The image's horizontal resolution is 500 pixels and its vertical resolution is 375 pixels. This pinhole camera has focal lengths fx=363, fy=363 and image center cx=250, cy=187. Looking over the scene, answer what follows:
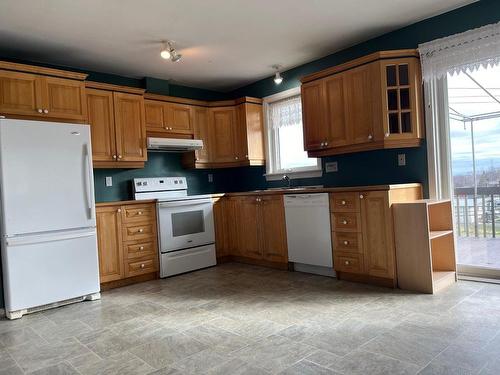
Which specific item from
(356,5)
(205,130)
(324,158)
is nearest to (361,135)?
(324,158)

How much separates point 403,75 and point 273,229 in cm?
211

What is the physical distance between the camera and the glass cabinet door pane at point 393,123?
11.5 ft

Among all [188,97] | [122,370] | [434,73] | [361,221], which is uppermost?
[188,97]

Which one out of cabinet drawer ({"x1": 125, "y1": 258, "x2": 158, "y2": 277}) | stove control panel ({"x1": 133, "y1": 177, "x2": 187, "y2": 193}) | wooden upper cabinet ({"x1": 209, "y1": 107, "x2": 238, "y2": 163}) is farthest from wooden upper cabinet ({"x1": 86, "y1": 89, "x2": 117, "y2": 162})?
wooden upper cabinet ({"x1": 209, "y1": 107, "x2": 238, "y2": 163})

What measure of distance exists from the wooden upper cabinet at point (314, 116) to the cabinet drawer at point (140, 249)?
2.09m

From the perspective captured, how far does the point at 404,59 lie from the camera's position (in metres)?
3.48

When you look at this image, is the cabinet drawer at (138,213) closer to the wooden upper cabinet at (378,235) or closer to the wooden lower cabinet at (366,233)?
the wooden lower cabinet at (366,233)

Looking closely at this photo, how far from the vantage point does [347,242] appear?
3.50 meters

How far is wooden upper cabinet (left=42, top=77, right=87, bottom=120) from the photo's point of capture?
11.4ft

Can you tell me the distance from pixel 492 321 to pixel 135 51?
155 inches

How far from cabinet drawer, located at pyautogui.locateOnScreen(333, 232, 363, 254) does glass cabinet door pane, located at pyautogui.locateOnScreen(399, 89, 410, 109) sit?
1326mm

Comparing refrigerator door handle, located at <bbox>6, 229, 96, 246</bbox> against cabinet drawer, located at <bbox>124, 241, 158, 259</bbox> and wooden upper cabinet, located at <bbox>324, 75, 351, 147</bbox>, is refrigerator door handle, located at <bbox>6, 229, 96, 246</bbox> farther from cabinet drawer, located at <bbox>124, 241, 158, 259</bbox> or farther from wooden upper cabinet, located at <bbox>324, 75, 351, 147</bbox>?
wooden upper cabinet, located at <bbox>324, 75, 351, 147</bbox>

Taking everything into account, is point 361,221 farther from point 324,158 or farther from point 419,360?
point 419,360

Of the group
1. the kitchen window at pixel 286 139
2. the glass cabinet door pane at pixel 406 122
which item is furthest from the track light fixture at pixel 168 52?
the glass cabinet door pane at pixel 406 122
